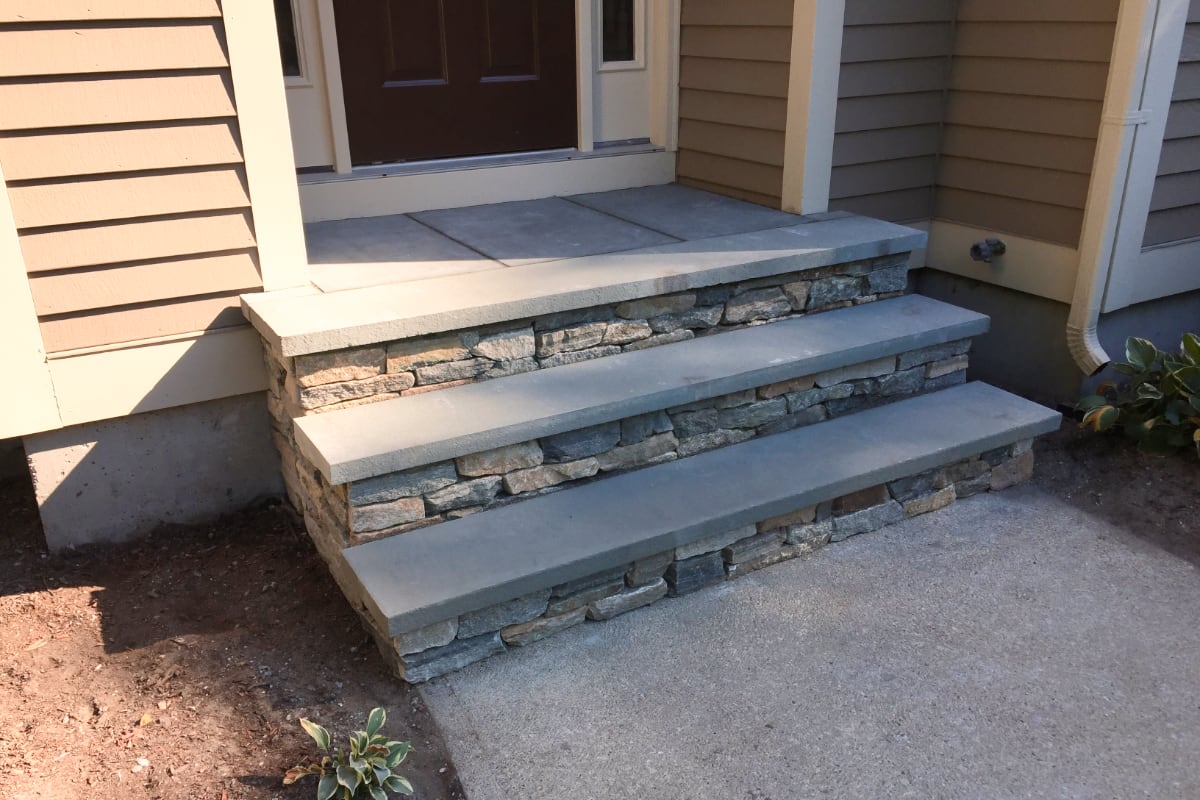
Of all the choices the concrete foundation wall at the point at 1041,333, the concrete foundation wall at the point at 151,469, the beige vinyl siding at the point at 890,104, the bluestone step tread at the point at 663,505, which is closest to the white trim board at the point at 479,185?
the beige vinyl siding at the point at 890,104

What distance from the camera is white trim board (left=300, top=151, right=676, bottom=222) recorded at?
11.7 ft

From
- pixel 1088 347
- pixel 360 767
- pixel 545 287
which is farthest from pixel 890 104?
pixel 360 767

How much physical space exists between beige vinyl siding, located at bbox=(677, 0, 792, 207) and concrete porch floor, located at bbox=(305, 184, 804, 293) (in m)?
0.13

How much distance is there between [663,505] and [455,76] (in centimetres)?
206

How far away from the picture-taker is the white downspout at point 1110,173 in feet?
10.6

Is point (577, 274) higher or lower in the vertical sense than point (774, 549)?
higher

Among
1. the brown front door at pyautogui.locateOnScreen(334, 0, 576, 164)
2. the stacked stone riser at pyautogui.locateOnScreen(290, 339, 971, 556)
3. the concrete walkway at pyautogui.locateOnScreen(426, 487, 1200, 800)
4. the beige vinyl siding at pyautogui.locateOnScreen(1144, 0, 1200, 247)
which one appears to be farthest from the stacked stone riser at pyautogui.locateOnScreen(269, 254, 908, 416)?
the brown front door at pyautogui.locateOnScreen(334, 0, 576, 164)

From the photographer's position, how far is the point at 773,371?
290cm

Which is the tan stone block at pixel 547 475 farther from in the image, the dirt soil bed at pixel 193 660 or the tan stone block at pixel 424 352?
the dirt soil bed at pixel 193 660

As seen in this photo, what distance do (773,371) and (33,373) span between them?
206cm

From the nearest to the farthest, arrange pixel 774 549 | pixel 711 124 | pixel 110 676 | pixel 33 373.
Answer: pixel 110 676 < pixel 33 373 < pixel 774 549 < pixel 711 124

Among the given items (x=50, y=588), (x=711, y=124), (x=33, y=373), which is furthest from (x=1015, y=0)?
(x=50, y=588)

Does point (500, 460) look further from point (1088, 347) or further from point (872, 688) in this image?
point (1088, 347)

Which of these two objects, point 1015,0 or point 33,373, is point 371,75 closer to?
point 33,373
